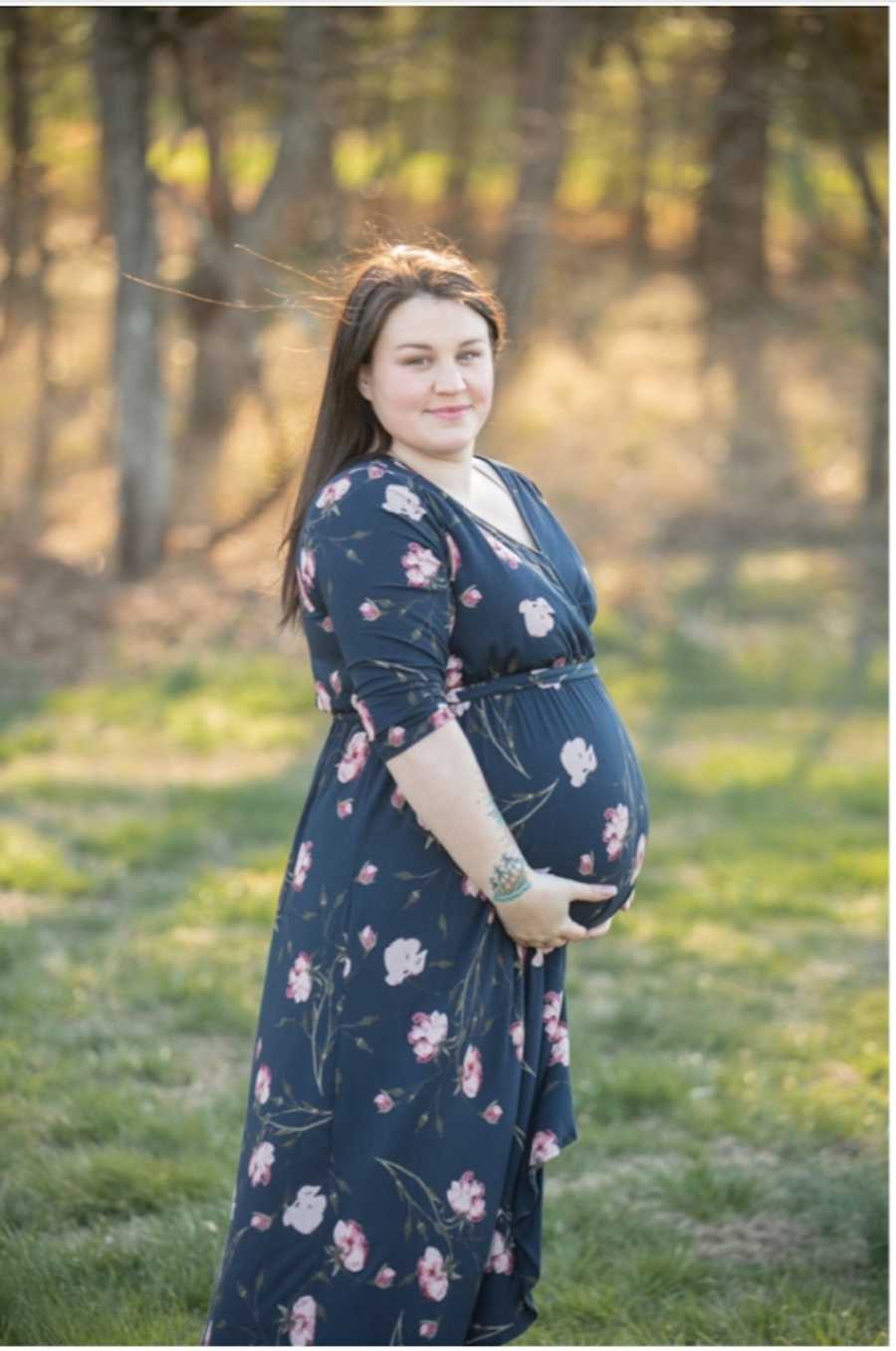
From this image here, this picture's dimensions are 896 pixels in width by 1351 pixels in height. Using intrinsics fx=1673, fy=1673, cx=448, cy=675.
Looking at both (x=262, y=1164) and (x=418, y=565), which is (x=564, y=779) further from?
(x=262, y=1164)

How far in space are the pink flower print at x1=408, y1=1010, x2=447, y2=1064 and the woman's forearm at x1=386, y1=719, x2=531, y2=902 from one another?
0.69 feet

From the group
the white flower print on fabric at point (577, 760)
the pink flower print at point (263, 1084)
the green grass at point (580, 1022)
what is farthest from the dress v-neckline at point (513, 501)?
the green grass at point (580, 1022)

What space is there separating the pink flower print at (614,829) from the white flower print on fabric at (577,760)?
7 cm

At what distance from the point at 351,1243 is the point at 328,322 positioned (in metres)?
3.76

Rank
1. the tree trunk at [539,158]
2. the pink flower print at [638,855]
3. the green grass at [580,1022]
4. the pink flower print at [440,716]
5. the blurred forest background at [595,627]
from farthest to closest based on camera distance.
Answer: the tree trunk at [539,158], the blurred forest background at [595,627], the green grass at [580,1022], the pink flower print at [638,855], the pink flower print at [440,716]

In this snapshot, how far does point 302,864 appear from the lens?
8.02ft

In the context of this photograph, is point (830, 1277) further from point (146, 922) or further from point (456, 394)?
point (146, 922)

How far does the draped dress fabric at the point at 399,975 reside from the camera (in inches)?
90.6

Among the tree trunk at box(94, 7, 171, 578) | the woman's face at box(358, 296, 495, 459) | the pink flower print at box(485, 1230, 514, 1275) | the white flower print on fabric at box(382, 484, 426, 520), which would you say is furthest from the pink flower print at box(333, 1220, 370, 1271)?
the tree trunk at box(94, 7, 171, 578)

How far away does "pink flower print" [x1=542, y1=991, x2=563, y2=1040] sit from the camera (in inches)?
98.1

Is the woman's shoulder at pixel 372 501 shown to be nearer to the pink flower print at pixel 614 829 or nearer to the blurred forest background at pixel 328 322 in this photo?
the pink flower print at pixel 614 829

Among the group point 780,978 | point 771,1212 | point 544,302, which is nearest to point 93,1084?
point 771,1212

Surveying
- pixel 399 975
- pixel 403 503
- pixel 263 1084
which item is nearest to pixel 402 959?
pixel 399 975

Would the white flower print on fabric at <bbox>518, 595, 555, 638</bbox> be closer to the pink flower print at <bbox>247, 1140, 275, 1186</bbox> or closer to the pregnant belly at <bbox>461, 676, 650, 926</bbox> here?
the pregnant belly at <bbox>461, 676, 650, 926</bbox>
